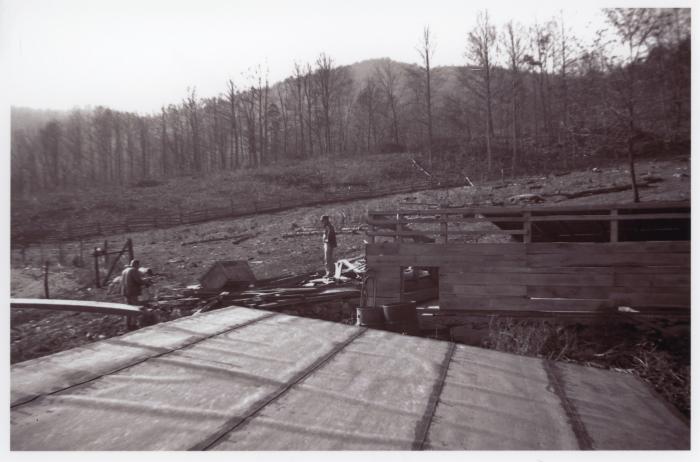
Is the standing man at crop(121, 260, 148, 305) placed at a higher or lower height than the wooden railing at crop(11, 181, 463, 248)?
lower

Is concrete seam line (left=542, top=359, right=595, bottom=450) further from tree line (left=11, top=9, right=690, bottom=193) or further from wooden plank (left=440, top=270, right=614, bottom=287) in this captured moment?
tree line (left=11, top=9, right=690, bottom=193)

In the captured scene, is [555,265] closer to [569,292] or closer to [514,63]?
[569,292]

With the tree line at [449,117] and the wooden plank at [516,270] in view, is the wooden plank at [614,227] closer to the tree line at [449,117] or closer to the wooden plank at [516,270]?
the wooden plank at [516,270]

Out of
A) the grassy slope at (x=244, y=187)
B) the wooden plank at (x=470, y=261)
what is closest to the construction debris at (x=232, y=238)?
the grassy slope at (x=244, y=187)

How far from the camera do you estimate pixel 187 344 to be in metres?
5.01

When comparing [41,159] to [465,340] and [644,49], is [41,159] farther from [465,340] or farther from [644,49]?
[644,49]

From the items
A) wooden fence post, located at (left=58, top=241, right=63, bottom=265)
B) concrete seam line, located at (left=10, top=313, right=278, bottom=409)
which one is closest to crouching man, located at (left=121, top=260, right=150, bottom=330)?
wooden fence post, located at (left=58, top=241, right=63, bottom=265)

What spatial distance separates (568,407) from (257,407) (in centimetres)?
291

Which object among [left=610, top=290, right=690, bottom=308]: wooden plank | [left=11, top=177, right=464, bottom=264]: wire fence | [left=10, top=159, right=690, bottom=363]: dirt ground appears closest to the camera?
[left=11, top=177, right=464, bottom=264]: wire fence

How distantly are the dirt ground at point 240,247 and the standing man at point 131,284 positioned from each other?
80 cm

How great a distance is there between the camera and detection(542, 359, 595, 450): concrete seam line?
370cm

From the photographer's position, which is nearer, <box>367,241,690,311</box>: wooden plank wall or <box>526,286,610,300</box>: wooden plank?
<box>367,241,690,311</box>: wooden plank wall

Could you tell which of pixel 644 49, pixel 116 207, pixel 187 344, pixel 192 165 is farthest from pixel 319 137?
pixel 187 344

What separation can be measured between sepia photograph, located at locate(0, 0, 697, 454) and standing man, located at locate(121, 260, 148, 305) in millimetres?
84
